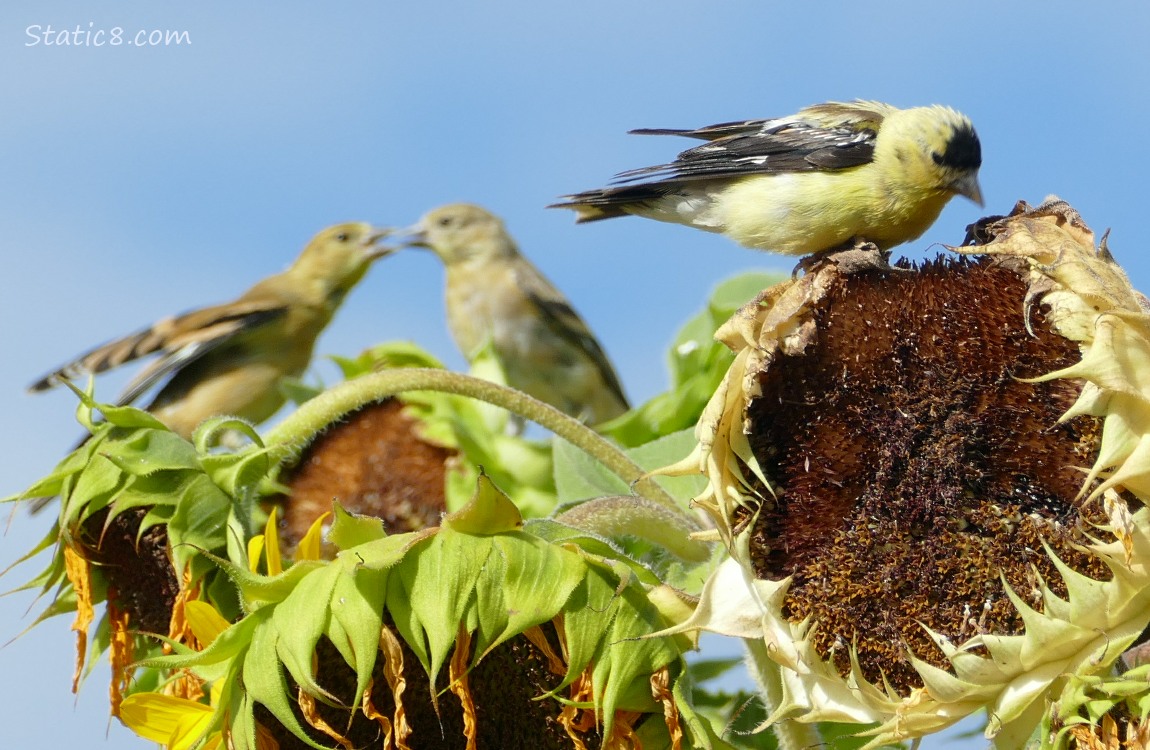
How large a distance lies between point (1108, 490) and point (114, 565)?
210 centimetres

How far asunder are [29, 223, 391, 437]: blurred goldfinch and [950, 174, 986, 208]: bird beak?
10.2 feet

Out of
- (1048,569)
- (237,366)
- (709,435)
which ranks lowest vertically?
(237,366)

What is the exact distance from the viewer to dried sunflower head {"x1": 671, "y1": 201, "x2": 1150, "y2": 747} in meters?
2.20

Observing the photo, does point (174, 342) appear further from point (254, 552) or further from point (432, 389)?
point (254, 552)

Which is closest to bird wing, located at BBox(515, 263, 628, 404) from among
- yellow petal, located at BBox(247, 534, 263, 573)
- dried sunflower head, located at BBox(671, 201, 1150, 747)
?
yellow petal, located at BBox(247, 534, 263, 573)

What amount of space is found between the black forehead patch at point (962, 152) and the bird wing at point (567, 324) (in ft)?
22.8

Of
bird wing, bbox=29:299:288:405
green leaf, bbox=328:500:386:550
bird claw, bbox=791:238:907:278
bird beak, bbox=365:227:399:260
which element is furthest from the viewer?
bird beak, bbox=365:227:399:260

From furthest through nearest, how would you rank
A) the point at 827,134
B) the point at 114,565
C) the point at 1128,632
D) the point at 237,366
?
1. the point at 237,366
2. the point at 827,134
3. the point at 114,565
4. the point at 1128,632

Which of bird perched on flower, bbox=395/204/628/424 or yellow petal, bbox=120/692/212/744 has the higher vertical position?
yellow petal, bbox=120/692/212/744

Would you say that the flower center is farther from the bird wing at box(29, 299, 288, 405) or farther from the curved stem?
the bird wing at box(29, 299, 288, 405)

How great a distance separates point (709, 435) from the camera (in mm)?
2336

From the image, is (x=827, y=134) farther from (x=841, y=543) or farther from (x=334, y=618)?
(x=334, y=618)

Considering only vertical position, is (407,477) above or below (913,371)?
below

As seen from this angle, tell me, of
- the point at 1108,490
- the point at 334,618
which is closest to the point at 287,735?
the point at 334,618
